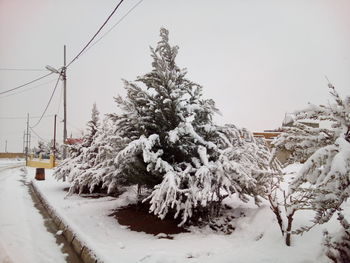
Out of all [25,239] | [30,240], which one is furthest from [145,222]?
[25,239]

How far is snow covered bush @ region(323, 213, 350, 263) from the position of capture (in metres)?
2.72

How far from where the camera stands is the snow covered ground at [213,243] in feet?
11.1

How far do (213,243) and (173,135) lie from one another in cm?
195

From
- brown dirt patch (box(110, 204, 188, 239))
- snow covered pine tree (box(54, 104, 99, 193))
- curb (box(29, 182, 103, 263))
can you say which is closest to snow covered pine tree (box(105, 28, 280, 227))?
brown dirt patch (box(110, 204, 188, 239))

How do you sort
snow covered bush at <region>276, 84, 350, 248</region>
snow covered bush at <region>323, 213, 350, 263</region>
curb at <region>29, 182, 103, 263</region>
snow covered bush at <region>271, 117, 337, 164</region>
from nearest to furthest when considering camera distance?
snow covered bush at <region>276, 84, 350, 248</region> → snow covered bush at <region>323, 213, 350, 263</region> → snow covered bush at <region>271, 117, 337, 164</region> → curb at <region>29, 182, 103, 263</region>

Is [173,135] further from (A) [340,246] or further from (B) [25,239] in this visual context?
(B) [25,239]

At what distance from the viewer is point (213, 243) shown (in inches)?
167

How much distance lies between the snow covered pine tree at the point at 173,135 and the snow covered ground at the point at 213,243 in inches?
21.3

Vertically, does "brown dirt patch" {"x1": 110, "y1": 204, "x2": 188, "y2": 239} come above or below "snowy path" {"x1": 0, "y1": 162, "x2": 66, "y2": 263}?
above

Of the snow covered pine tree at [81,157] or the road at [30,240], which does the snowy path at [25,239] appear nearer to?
the road at [30,240]

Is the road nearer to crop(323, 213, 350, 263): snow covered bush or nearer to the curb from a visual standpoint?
the curb

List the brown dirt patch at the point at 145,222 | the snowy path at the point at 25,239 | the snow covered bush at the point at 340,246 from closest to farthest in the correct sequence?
the snow covered bush at the point at 340,246, the snowy path at the point at 25,239, the brown dirt patch at the point at 145,222

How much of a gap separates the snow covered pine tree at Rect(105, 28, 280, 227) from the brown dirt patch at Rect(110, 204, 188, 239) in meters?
0.28

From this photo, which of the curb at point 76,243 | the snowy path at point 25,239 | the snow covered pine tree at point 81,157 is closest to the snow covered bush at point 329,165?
the curb at point 76,243
